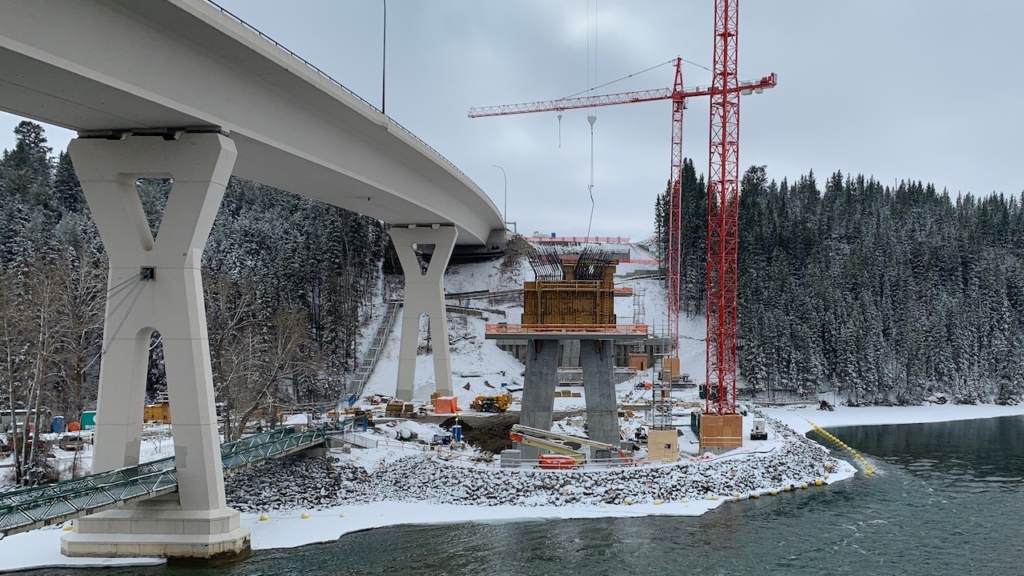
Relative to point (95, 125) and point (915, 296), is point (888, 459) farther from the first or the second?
point (915, 296)

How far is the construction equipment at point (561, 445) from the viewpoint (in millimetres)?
34250

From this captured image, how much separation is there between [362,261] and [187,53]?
6135 cm

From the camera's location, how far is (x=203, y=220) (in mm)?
24188

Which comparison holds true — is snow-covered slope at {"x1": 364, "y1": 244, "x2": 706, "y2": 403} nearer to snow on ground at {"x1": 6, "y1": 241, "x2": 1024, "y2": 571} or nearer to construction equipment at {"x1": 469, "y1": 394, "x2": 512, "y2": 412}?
construction equipment at {"x1": 469, "y1": 394, "x2": 512, "y2": 412}

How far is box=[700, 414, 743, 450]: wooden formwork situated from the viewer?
40.8m

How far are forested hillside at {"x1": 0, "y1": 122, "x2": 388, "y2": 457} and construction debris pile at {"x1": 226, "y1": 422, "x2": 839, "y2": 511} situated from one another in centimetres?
1045

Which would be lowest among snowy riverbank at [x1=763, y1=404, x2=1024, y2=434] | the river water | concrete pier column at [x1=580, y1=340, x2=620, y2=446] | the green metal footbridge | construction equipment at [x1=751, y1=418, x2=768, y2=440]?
the river water

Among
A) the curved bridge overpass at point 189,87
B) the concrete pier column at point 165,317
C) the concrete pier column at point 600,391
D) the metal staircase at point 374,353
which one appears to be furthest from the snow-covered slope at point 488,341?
the concrete pier column at point 165,317

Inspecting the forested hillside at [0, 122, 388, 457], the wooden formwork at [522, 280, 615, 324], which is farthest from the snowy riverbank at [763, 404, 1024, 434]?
the forested hillside at [0, 122, 388, 457]

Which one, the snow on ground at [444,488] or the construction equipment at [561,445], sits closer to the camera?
the snow on ground at [444,488]

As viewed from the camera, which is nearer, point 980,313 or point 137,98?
point 137,98

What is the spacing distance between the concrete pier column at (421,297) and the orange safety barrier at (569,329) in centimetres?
1602

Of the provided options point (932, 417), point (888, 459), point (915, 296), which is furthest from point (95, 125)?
point (915, 296)

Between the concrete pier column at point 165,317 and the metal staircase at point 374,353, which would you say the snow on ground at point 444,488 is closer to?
the concrete pier column at point 165,317
